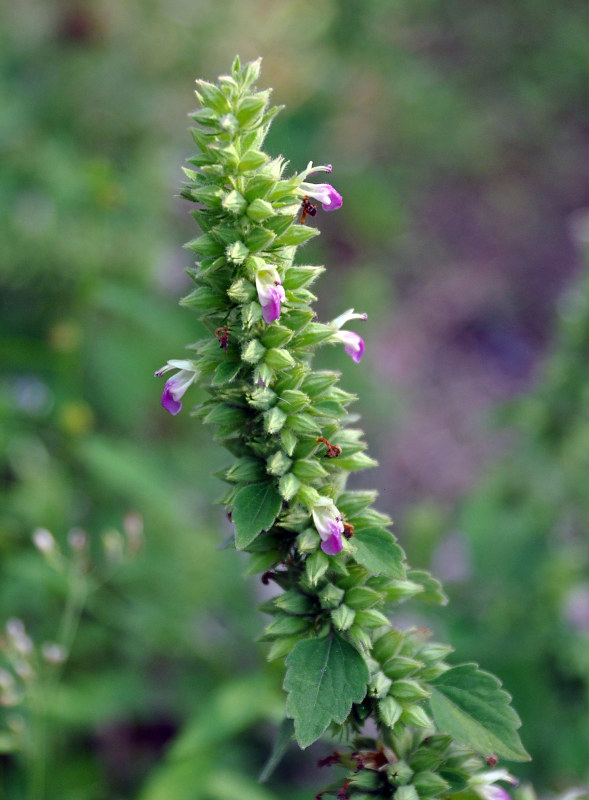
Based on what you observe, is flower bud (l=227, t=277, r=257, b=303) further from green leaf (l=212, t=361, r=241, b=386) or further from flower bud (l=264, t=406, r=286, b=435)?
flower bud (l=264, t=406, r=286, b=435)

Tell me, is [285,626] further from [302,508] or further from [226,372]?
[226,372]

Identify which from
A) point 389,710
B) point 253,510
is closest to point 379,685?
point 389,710

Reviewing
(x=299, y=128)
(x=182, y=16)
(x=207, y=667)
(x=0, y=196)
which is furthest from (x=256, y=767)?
(x=182, y=16)

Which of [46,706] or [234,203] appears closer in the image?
[234,203]

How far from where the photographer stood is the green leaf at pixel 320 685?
1.69 m

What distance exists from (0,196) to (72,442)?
1921 millimetres

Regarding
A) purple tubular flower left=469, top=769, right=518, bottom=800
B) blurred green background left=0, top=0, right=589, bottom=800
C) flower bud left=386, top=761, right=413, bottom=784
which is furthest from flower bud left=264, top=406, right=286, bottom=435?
blurred green background left=0, top=0, right=589, bottom=800

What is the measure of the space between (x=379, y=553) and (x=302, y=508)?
0.72 ft

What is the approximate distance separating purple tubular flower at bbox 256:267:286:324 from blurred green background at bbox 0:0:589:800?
1983 millimetres

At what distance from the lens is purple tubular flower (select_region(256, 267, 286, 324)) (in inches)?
66.9

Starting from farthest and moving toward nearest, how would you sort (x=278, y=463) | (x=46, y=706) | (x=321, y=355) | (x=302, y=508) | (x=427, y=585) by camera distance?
(x=321, y=355)
(x=46, y=706)
(x=427, y=585)
(x=302, y=508)
(x=278, y=463)

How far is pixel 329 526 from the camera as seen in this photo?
69.4 inches

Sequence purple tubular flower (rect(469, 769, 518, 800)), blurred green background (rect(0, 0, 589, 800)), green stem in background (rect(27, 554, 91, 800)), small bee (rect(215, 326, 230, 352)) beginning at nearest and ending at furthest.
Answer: small bee (rect(215, 326, 230, 352)) < purple tubular flower (rect(469, 769, 518, 800)) < green stem in background (rect(27, 554, 91, 800)) < blurred green background (rect(0, 0, 589, 800))

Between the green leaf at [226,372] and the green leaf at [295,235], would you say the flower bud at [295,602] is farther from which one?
the green leaf at [295,235]
